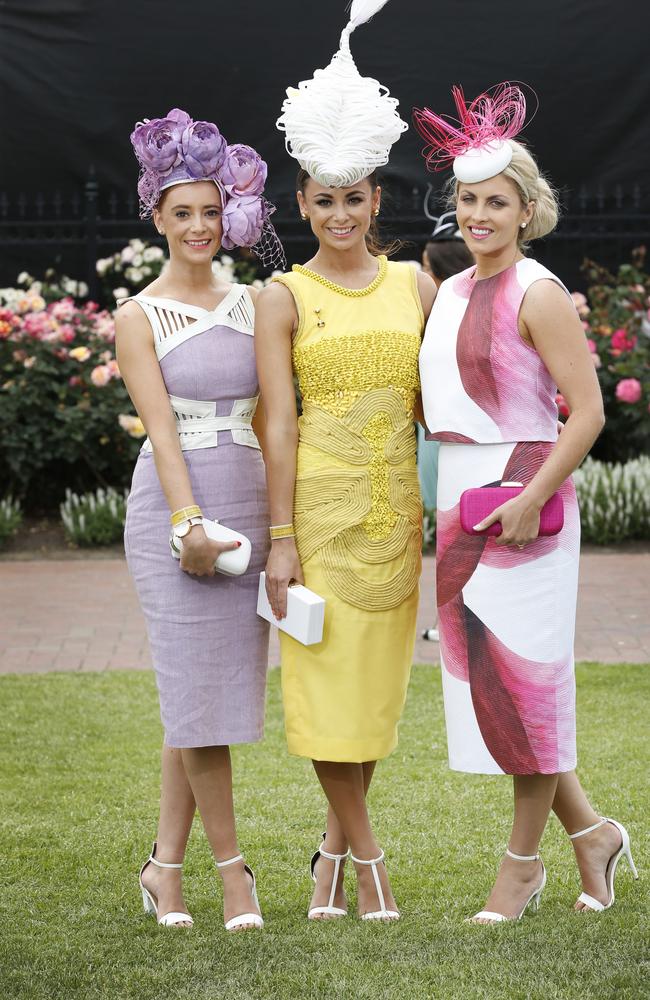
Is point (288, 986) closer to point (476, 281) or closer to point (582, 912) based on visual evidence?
point (582, 912)

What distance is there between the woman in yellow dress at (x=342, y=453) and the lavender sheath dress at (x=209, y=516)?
11 cm

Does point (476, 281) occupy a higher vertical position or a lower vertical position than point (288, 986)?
higher

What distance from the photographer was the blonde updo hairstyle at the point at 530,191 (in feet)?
11.2

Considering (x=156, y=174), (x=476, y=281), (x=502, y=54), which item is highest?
(x=502, y=54)

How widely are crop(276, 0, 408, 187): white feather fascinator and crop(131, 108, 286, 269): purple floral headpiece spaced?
0.47 ft

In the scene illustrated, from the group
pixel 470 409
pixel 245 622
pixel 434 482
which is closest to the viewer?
pixel 470 409

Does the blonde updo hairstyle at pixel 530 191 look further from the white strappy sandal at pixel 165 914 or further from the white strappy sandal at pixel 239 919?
the white strappy sandal at pixel 165 914

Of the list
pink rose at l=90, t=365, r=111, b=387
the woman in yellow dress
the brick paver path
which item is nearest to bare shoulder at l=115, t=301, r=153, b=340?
the woman in yellow dress

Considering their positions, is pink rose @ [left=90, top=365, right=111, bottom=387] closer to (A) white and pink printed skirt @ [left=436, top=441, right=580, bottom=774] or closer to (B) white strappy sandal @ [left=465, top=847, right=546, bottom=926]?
(A) white and pink printed skirt @ [left=436, top=441, right=580, bottom=774]

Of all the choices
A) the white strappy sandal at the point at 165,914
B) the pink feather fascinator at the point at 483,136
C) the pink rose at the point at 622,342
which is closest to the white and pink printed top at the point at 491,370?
the pink feather fascinator at the point at 483,136

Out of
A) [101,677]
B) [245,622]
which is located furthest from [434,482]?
[245,622]

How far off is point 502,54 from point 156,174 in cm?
722

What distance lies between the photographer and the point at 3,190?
10508 mm

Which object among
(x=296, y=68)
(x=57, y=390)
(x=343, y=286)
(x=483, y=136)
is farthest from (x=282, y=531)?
(x=296, y=68)
